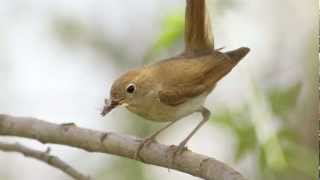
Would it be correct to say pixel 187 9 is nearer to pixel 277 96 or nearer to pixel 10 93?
pixel 277 96

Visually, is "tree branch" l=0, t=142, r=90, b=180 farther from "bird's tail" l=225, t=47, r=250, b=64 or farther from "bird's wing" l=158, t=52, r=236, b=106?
"bird's tail" l=225, t=47, r=250, b=64

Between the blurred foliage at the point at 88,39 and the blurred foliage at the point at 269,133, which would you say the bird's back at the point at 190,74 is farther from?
the blurred foliage at the point at 88,39

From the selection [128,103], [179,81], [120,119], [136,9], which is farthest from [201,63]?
[136,9]

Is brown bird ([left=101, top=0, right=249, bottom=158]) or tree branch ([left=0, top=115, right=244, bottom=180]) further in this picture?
brown bird ([left=101, top=0, right=249, bottom=158])

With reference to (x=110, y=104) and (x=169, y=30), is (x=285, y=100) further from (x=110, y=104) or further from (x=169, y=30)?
(x=110, y=104)

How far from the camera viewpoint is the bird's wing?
90.6 inches

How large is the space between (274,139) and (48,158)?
2.23 feet

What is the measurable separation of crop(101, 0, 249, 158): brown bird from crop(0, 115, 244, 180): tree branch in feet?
0.52

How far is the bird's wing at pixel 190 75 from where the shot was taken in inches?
90.6

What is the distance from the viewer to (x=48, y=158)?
220 cm

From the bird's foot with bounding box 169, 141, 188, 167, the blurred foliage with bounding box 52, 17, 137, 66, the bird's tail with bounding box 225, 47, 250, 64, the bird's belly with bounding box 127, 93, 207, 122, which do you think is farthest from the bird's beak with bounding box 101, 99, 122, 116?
the blurred foliage with bounding box 52, 17, 137, 66

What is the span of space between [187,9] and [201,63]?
0.23 m

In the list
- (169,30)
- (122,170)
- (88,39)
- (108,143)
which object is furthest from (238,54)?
(88,39)

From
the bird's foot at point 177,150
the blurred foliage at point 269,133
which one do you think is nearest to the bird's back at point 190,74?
the blurred foliage at point 269,133
